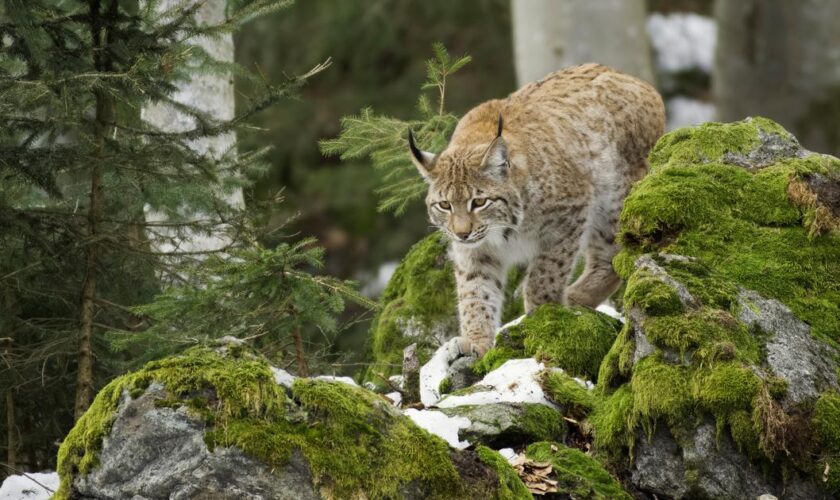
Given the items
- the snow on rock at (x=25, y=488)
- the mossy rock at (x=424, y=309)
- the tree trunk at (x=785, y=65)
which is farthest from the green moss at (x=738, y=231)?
the tree trunk at (x=785, y=65)

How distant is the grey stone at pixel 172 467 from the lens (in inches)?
161

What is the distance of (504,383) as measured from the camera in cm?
590

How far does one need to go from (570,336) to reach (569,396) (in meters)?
0.83

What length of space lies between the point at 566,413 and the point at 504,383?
37 cm

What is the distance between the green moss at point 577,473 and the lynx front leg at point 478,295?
204 centimetres

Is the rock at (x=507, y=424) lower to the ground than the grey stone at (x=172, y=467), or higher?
lower

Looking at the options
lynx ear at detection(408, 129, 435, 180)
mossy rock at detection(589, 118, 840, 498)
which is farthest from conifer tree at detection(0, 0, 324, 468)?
mossy rock at detection(589, 118, 840, 498)

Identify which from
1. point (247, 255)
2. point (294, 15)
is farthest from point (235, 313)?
point (294, 15)

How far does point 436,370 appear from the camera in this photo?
686 cm

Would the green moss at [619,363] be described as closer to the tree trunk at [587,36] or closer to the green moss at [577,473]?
the green moss at [577,473]

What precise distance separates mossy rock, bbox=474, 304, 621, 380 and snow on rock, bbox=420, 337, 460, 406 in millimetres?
230

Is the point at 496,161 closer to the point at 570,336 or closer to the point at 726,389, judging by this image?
the point at 570,336

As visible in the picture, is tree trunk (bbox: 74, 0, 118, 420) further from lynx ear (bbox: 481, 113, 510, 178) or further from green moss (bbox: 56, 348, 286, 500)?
lynx ear (bbox: 481, 113, 510, 178)

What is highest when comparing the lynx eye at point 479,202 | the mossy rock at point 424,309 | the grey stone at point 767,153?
the grey stone at point 767,153
